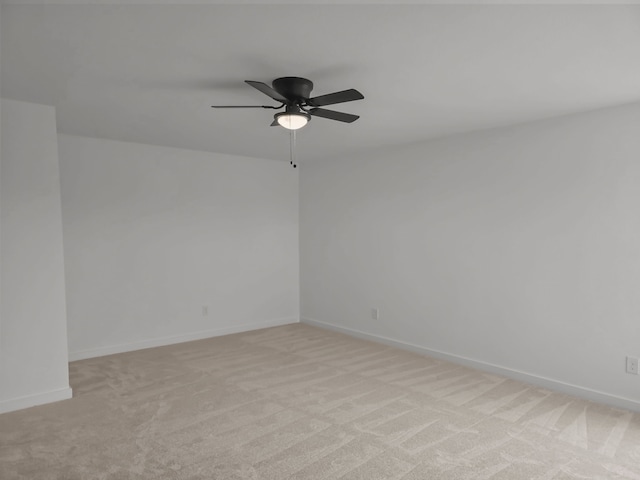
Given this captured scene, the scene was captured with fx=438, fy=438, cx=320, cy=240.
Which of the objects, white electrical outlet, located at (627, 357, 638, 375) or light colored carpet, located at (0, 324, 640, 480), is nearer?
light colored carpet, located at (0, 324, 640, 480)

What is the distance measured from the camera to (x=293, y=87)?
284cm

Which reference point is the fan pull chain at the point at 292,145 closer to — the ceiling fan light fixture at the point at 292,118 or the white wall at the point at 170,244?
the white wall at the point at 170,244

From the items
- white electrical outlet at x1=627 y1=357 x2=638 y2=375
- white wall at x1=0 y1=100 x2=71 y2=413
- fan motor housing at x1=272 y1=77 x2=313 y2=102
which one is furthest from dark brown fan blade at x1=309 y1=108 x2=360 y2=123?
white electrical outlet at x1=627 y1=357 x2=638 y2=375

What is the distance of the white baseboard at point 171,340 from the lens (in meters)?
4.80

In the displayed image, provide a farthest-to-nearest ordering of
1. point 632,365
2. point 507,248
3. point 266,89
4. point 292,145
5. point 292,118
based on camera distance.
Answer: point 292,145, point 507,248, point 632,365, point 292,118, point 266,89

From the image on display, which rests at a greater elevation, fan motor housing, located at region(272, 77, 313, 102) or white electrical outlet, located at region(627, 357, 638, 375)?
fan motor housing, located at region(272, 77, 313, 102)

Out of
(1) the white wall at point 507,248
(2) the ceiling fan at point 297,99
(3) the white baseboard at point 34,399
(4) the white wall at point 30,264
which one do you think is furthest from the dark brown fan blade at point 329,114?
(3) the white baseboard at point 34,399

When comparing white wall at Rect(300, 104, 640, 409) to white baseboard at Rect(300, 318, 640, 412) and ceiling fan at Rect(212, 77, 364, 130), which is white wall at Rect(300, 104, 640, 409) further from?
ceiling fan at Rect(212, 77, 364, 130)

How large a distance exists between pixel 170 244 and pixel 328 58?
11.9 feet

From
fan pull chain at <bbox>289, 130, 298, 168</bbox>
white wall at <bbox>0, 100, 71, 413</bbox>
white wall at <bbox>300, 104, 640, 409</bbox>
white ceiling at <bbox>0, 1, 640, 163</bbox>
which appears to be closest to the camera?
white ceiling at <bbox>0, 1, 640, 163</bbox>

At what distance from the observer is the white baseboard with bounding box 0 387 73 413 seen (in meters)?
3.40

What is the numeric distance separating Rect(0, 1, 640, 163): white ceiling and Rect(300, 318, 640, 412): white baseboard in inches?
92.4

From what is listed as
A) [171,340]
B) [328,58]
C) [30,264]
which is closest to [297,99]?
[328,58]

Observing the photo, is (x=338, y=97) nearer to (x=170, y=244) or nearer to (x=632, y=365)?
(x=632, y=365)
